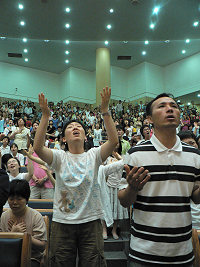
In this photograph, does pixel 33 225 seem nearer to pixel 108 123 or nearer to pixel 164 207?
pixel 108 123

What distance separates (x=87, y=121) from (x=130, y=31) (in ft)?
20.7

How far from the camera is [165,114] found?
4.39ft

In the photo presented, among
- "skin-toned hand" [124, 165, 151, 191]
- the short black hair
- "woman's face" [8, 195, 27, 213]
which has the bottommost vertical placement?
"woman's face" [8, 195, 27, 213]

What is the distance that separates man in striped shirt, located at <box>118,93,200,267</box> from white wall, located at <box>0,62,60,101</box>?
740 inches

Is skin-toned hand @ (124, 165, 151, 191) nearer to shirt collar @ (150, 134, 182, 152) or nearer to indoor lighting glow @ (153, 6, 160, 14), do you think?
shirt collar @ (150, 134, 182, 152)

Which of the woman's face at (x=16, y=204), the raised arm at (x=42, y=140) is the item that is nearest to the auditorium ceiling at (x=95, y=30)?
the raised arm at (x=42, y=140)

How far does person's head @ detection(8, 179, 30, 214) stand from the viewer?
6.34 feet

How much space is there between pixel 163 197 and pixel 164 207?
5 cm

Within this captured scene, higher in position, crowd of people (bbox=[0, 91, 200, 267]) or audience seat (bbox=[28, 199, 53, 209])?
crowd of people (bbox=[0, 91, 200, 267])

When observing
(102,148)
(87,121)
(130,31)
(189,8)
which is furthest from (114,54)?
(102,148)

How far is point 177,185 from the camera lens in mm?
1198

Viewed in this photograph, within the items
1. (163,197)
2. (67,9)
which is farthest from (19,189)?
(67,9)

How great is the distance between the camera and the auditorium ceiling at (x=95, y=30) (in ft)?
39.0

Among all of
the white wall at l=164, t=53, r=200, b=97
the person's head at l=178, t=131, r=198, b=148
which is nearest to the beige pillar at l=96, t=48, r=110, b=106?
the white wall at l=164, t=53, r=200, b=97
